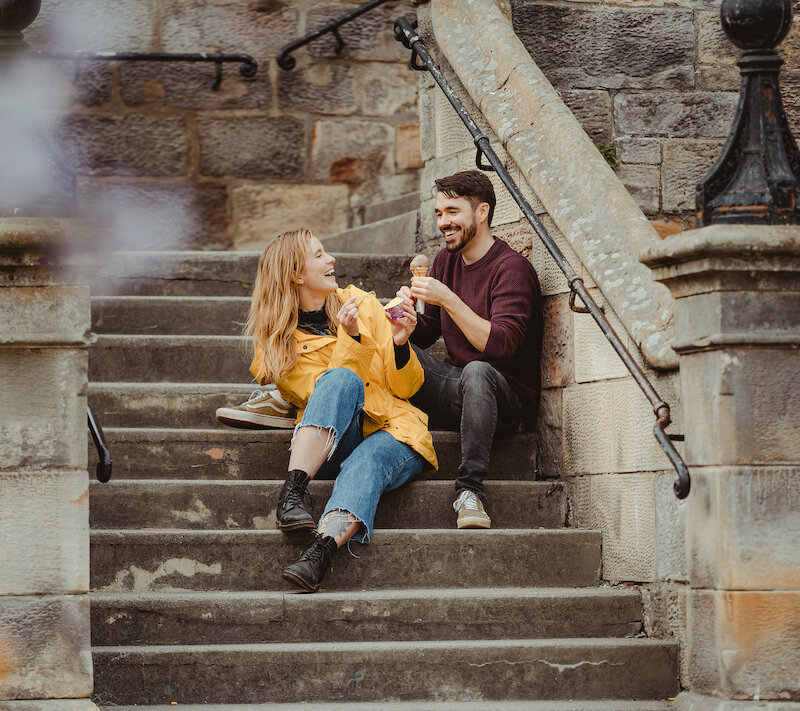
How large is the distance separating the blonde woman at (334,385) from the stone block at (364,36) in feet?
9.92

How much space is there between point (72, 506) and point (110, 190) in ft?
13.9

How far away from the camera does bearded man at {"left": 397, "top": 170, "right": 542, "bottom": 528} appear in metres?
4.74

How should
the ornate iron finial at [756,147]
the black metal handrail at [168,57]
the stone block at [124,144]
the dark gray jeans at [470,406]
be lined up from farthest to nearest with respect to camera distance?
the stone block at [124,144] < the black metal handrail at [168,57] < the dark gray jeans at [470,406] < the ornate iron finial at [756,147]

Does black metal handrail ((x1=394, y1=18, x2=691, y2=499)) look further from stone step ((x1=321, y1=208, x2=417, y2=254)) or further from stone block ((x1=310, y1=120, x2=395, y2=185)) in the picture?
stone block ((x1=310, y1=120, x2=395, y2=185))

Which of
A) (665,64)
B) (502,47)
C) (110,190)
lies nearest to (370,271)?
(502,47)

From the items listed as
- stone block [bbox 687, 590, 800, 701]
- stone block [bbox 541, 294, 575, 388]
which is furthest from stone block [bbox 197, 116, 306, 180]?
stone block [bbox 687, 590, 800, 701]

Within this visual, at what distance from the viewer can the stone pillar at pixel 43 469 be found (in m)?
Answer: 3.60

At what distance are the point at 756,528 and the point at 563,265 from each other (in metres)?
1.28

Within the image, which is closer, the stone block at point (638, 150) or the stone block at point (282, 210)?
the stone block at point (638, 150)

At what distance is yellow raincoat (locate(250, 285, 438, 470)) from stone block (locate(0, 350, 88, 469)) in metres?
1.22

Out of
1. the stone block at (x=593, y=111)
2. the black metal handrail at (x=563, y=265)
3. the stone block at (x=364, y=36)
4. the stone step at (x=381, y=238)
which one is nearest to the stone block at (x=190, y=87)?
the stone block at (x=364, y=36)

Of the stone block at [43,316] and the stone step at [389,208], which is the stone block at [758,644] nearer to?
the stone block at [43,316]

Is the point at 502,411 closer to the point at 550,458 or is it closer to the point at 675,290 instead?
the point at 550,458

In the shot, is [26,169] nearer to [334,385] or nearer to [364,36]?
[334,385]
